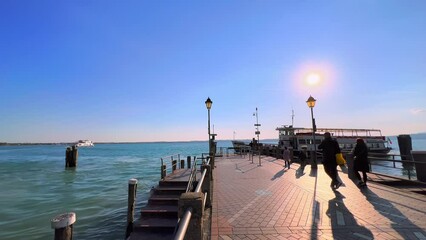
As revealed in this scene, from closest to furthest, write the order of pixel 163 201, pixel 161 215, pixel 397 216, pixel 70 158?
pixel 397 216, pixel 161 215, pixel 163 201, pixel 70 158

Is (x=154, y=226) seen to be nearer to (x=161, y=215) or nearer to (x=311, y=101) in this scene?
(x=161, y=215)

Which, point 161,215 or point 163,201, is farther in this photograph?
point 163,201

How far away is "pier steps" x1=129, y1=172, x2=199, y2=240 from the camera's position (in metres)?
7.94

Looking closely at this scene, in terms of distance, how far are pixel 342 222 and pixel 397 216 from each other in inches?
58.9

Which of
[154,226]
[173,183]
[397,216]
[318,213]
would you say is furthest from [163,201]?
[397,216]

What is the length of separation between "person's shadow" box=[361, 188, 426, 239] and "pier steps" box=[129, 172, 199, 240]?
538 centimetres

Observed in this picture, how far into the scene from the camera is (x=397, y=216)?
576cm

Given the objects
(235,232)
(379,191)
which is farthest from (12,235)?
(379,191)

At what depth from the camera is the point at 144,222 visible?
8.41 meters

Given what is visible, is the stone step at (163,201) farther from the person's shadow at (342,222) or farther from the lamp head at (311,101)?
the lamp head at (311,101)

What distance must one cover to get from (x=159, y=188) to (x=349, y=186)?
7.86m

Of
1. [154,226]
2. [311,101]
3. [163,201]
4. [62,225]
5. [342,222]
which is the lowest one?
[154,226]

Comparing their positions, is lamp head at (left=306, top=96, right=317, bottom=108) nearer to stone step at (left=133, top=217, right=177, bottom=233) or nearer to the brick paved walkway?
the brick paved walkway

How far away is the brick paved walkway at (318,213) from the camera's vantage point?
489 centimetres
